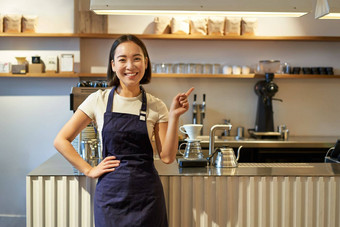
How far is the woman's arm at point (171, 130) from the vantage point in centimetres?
212

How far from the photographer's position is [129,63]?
2107 mm

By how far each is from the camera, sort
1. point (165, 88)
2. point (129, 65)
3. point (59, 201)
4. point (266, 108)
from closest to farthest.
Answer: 1. point (129, 65)
2. point (59, 201)
3. point (266, 108)
4. point (165, 88)

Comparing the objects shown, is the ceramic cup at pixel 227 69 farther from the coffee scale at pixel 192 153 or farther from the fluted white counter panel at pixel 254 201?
the fluted white counter panel at pixel 254 201

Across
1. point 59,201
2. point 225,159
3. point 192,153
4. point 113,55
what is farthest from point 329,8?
point 59,201

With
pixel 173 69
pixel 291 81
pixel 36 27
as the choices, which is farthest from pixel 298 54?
pixel 36 27

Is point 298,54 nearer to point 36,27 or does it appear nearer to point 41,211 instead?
point 36,27

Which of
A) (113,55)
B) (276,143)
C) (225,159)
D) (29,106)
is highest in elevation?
(113,55)

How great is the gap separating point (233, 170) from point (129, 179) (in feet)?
2.77

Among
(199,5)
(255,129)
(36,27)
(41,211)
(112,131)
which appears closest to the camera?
(112,131)

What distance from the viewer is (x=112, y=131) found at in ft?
7.03

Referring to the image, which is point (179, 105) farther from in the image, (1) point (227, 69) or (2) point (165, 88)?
(2) point (165, 88)

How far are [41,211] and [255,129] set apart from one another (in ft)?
10.3

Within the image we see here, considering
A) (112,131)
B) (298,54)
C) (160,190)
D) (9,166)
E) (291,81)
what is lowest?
(9,166)

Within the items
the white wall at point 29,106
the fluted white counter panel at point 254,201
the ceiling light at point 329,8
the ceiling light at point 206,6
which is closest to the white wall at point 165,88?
the white wall at point 29,106
